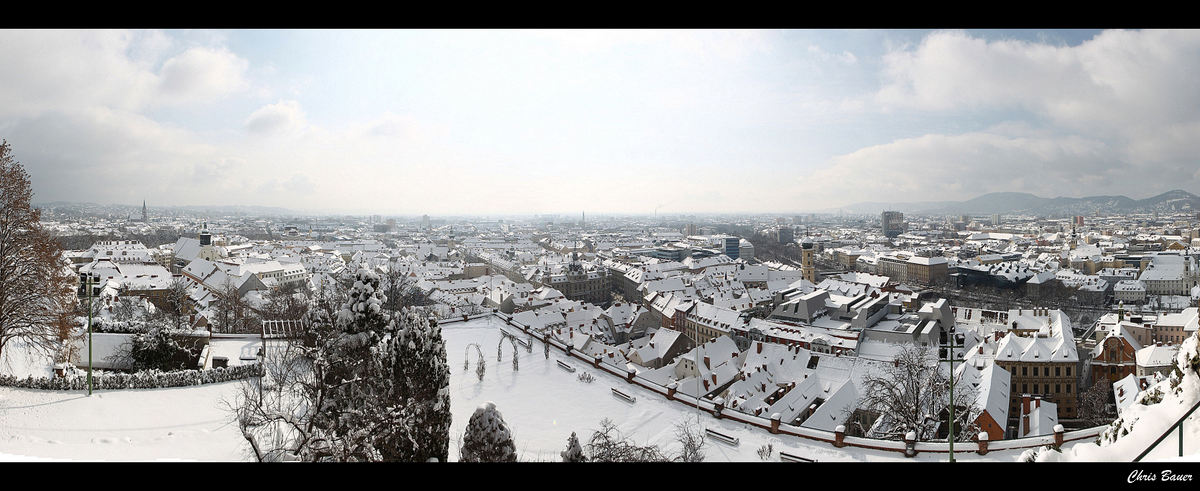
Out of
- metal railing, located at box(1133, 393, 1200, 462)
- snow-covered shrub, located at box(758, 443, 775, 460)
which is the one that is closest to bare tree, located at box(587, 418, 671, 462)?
snow-covered shrub, located at box(758, 443, 775, 460)

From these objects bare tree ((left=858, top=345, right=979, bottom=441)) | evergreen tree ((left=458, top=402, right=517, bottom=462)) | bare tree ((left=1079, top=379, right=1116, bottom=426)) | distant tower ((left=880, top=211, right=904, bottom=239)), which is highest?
distant tower ((left=880, top=211, right=904, bottom=239))

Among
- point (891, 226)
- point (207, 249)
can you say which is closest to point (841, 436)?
point (207, 249)

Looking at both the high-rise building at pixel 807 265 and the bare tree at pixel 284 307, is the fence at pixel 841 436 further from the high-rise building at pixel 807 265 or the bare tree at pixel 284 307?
the high-rise building at pixel 807 265

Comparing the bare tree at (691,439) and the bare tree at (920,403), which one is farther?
the bare tree at (920,403)

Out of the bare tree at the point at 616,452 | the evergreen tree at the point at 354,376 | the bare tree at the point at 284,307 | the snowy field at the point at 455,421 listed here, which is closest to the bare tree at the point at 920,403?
the snowy field at the point at 455,421

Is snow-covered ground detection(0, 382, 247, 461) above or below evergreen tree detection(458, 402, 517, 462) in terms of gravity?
below

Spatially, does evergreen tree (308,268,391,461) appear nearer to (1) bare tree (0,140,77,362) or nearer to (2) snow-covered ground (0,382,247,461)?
(2) snow-covered ground (0,382,247,461)
